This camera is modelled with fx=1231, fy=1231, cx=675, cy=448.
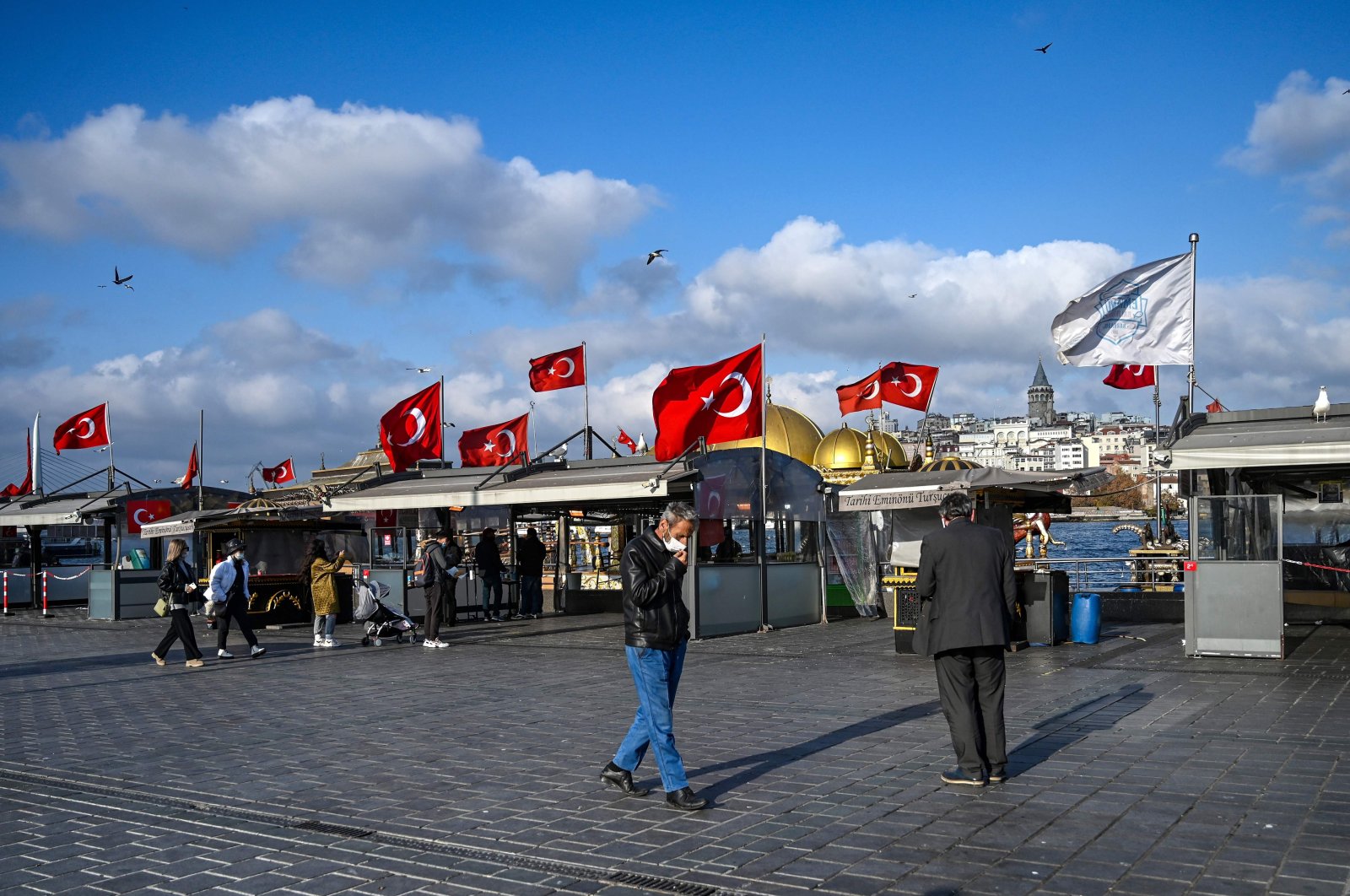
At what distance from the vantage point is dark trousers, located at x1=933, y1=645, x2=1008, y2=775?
806cm

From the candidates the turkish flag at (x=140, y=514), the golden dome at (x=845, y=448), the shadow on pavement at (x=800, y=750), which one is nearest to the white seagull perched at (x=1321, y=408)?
the shadow on pavement at (x=800, y=750)

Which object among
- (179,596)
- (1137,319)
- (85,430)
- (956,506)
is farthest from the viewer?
(85,430)

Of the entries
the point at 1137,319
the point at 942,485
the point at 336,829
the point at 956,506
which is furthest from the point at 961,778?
the point at 1137,319

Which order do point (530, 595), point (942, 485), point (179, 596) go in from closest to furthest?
point (179, 596), point (942, 485), point (530, 595)

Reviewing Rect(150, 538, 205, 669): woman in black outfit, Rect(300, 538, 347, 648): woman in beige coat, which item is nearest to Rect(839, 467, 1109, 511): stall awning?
Rect(300, 538, 347, 648): woman in beige coat

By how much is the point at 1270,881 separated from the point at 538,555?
21323mm

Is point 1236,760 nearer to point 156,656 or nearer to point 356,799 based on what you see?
point 356,799

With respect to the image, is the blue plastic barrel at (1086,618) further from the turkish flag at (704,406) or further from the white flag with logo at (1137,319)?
the turkish flag at (704,406)

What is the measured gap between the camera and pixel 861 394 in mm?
29516

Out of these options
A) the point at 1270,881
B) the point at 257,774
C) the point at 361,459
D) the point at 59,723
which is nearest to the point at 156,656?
the point at 59,723

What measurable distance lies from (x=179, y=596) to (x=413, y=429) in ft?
33.7

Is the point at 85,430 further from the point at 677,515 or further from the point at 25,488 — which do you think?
the point at 677,515

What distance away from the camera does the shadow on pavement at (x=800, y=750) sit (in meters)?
8.46

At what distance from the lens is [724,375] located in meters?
21.7
